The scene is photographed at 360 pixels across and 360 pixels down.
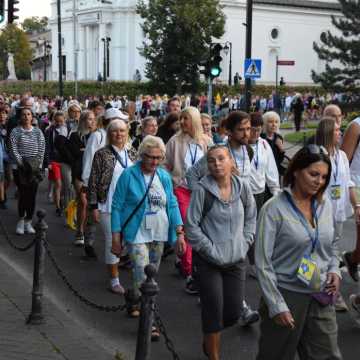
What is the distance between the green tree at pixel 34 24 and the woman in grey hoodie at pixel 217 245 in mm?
171457

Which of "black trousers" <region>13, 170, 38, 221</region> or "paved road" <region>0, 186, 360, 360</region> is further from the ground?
"black trousers" <region>13, 170, 38, 221</region>

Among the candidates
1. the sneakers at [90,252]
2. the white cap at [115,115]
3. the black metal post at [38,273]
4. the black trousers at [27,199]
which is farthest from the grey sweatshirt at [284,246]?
the black trousers at [27,199]

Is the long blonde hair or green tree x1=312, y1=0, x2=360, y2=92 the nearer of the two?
the long blonde hair

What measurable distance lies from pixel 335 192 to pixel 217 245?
2032mm

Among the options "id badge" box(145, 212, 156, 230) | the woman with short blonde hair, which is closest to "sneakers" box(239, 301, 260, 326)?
"id badge" box(145, 212, 156, 230)

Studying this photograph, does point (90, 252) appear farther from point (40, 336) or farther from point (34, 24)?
point (34, 24)

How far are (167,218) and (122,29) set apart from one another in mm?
84311

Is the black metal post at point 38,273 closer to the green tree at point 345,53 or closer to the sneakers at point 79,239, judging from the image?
the sneakers at point 79,239

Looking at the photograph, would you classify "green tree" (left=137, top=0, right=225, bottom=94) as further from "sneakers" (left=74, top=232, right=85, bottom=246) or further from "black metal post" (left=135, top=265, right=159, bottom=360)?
"black metal post" (left=135, top=265, right=159, bottom=360)

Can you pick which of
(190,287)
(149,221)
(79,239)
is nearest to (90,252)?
(79,239)

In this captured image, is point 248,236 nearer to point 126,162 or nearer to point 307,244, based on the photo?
point 307,244

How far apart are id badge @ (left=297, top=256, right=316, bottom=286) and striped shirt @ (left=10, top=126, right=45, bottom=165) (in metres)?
7.90

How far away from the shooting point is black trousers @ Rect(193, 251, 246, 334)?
18.9 feet

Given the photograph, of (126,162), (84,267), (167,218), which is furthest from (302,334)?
(84,267)
